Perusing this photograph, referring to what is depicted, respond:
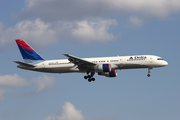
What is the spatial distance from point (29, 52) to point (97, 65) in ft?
52.2

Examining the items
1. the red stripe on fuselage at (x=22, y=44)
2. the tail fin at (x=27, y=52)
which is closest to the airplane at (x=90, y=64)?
the tail fin at (x=27, y=52)

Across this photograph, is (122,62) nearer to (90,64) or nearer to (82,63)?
(90,64)

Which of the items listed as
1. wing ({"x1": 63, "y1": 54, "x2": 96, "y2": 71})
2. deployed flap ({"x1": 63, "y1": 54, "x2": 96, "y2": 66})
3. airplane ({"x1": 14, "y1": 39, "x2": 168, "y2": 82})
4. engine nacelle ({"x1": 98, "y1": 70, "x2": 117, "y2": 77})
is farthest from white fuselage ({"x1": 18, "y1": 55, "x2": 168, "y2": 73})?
engine nacelle ({"x1": 98, "y1": 70, "x2": 117, "y2": 77})

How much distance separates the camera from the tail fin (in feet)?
225

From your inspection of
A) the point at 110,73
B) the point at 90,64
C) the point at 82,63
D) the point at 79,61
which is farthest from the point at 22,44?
the point at 110,73

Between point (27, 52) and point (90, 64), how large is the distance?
15.4 m

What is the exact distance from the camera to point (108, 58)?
63250mm

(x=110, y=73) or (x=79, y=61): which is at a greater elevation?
(x=79, y=61)

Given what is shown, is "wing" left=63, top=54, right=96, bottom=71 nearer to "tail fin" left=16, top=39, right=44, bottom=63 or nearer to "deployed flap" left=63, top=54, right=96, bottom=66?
"deployed flap" left=63, top=54, right=96, bottom=66

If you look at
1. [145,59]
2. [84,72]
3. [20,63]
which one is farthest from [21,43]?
[145,59]

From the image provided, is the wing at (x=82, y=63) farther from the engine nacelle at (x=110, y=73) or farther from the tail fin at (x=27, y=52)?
the tail fin at (x=27, y=52)

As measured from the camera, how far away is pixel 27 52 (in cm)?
7012

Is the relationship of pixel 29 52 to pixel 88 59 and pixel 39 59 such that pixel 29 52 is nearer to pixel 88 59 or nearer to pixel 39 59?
pixel 39 59

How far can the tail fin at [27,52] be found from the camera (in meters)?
68.7
